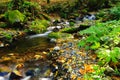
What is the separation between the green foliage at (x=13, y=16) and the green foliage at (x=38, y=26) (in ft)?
2.60

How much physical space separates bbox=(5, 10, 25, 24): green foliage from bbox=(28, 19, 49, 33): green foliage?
79 centimetres

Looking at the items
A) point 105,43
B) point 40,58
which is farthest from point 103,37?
point 40,58

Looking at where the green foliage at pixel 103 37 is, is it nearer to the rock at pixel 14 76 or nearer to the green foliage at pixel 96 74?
the green foliage at pixel 96 74

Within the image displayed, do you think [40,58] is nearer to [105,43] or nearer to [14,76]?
[14,76]

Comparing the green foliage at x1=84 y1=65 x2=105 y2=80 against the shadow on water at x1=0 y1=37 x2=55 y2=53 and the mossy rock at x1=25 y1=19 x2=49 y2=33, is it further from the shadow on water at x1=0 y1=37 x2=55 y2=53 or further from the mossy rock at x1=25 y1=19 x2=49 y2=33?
the mossy rock at x1=25 y1=19 x2=49 y2=33

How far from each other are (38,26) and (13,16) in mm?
1621

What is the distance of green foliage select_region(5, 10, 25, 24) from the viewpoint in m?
14.7

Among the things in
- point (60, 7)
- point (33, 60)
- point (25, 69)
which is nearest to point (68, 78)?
point (25, 69)

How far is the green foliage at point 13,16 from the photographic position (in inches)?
578

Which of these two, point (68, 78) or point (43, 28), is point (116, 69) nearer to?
point (68, 78)

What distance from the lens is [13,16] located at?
579 inches

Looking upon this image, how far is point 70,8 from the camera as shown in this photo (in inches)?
775

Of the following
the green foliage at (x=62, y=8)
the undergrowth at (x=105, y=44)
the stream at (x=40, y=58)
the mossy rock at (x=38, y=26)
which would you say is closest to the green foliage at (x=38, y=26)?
the mossy rock at (x=38, y=26)

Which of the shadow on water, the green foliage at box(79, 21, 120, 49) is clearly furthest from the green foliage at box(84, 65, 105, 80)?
the shadow on water
